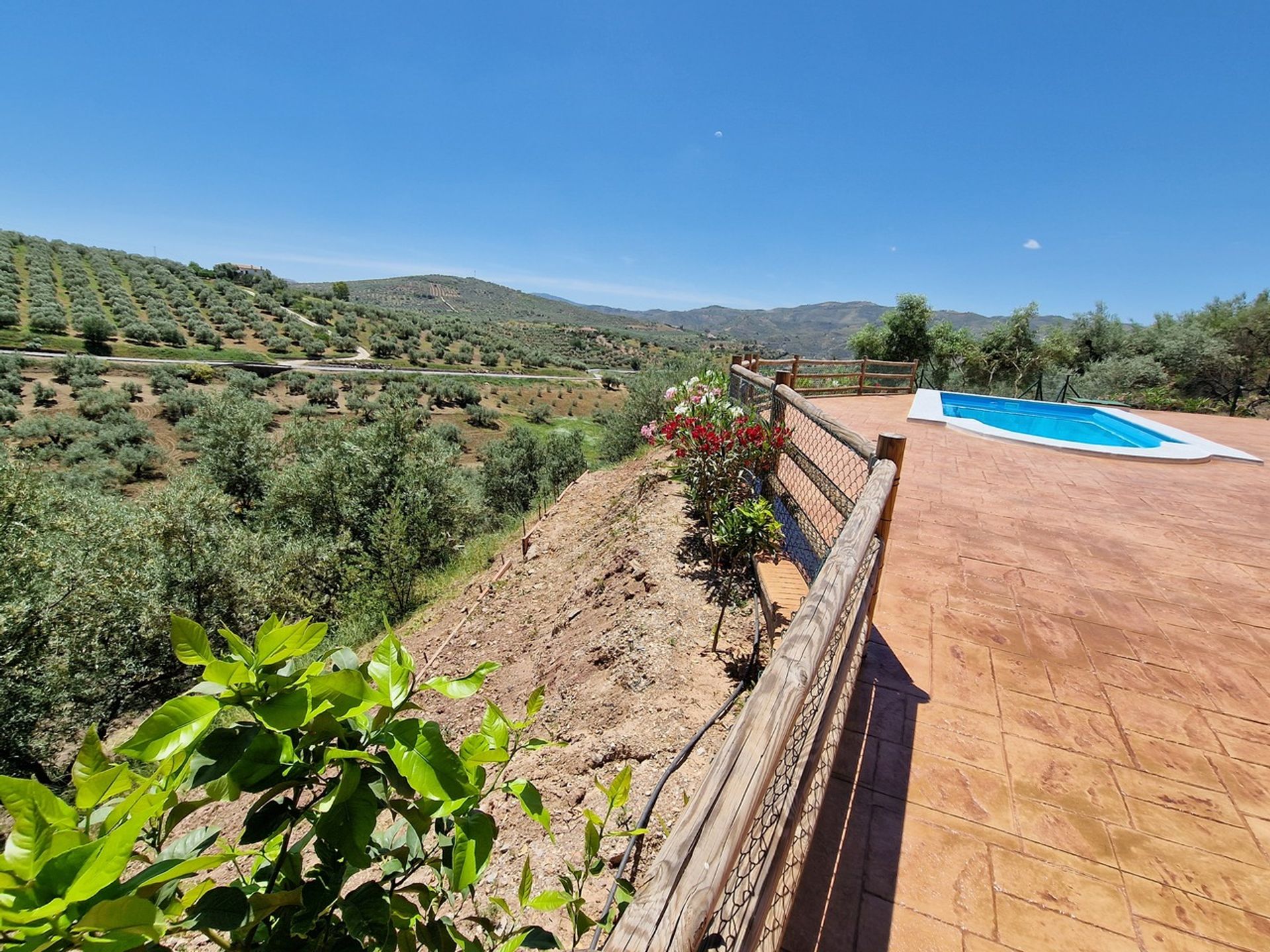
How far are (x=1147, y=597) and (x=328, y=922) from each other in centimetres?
484

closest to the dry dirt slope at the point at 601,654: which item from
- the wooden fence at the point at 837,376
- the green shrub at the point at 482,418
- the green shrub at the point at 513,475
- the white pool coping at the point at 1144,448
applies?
the wooden fence at the point at 837,376

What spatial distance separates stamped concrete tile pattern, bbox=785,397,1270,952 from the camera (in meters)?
1.69

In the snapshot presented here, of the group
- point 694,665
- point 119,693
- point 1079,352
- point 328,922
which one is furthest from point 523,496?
point 1079,352

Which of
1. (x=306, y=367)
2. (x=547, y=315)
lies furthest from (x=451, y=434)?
(x=547, y=315)

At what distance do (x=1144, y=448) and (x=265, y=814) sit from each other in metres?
12.2

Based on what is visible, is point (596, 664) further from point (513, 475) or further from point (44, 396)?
point (44, 396)

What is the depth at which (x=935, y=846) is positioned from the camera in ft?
6.25

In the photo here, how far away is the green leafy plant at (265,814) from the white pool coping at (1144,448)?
9622mm

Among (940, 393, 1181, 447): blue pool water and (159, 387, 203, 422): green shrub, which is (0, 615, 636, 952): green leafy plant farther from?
(159, 387, 203, 422): green shrub

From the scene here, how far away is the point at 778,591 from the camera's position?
3557 millimetres

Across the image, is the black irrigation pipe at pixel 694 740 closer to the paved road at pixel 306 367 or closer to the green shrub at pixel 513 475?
the green shrub at pixel 513 475

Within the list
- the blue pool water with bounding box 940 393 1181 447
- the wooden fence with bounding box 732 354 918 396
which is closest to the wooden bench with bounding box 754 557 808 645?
the wooden fence with bounding box 732 354 918 396

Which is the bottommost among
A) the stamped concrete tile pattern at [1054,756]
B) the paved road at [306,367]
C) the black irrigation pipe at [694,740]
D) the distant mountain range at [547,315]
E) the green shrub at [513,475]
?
the green shrub at [513,475]

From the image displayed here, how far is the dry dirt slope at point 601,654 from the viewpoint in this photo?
9.26ft
